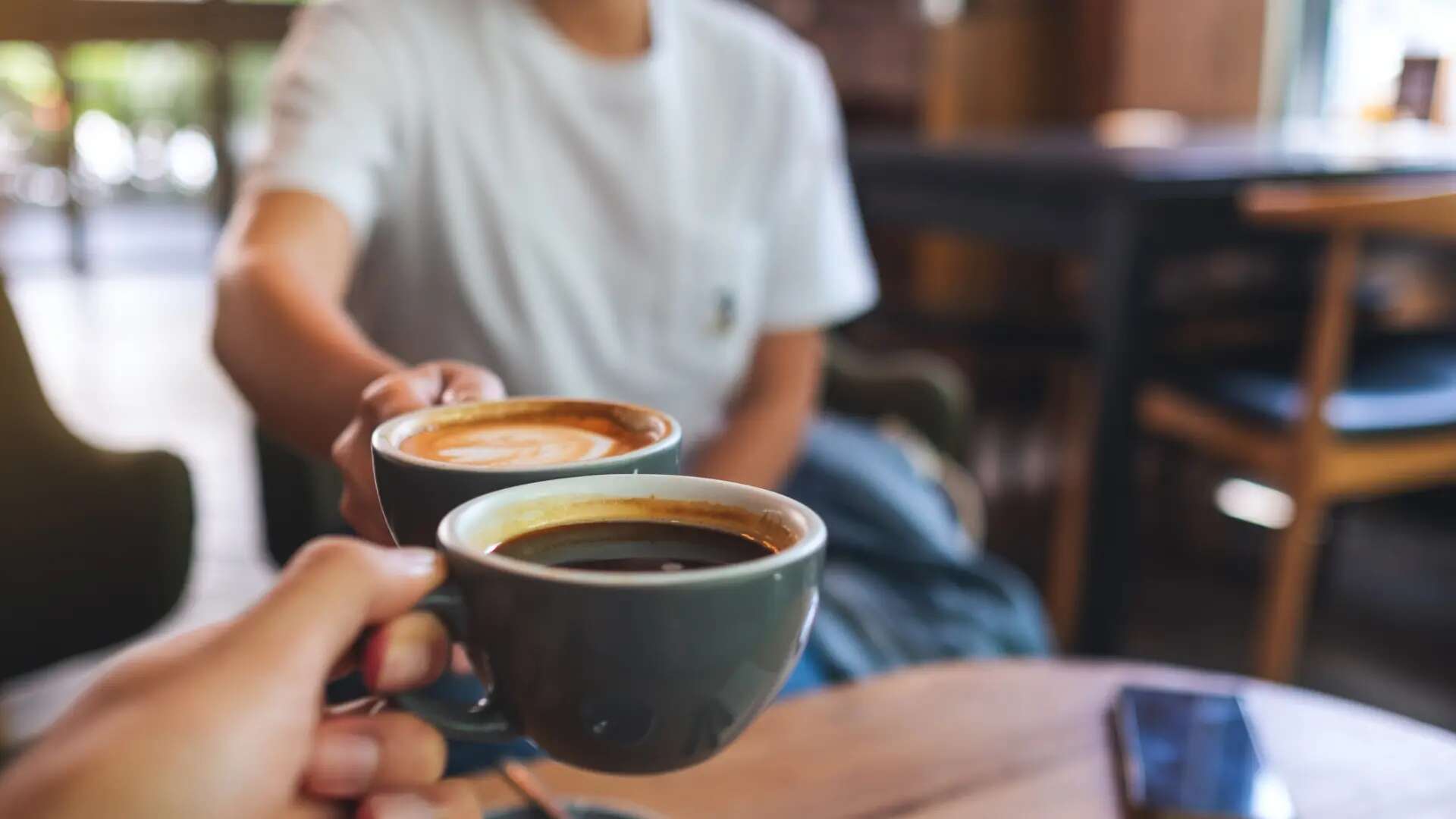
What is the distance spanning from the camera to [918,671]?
771 mm

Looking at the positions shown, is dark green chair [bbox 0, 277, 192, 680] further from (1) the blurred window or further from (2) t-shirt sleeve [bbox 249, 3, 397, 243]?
(1) the blurred window

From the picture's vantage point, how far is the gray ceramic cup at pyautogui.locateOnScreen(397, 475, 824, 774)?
1.12ft

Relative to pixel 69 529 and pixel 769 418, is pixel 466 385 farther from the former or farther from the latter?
pixel 69 529

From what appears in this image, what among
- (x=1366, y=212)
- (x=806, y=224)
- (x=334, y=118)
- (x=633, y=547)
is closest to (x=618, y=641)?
(x=633, y=547)

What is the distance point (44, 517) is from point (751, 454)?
663 millimetres

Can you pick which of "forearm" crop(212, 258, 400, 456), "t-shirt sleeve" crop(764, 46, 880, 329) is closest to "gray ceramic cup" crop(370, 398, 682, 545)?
"forearm" crop(212, 258, 400, 456)

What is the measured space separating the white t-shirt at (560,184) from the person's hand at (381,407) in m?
0.43

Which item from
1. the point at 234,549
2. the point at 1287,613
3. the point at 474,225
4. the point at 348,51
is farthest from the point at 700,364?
the point at 234,549

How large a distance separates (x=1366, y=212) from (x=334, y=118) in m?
1.35

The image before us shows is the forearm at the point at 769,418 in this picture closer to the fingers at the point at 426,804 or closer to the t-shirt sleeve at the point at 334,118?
the t-shirt sleeve at the point at 334,118

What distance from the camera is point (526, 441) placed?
492 millimetres

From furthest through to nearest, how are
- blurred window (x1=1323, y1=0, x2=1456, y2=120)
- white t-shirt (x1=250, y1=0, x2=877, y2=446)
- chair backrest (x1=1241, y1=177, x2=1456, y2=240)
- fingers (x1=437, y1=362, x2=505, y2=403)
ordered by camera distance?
blurred window (x1=1323, y1=0, x2=1456, y2=120)
chair backrest (x1=1241, y1=177, x2=1456, y2=240)
white t-shirt (x1=250, y1=0, x2=877, y2=446)
fingers (x1=437, y1=362, x2=505, y2=403)

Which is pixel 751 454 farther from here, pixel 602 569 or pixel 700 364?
pixel 602 569

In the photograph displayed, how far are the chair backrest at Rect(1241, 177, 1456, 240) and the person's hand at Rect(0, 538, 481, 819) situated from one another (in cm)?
158
